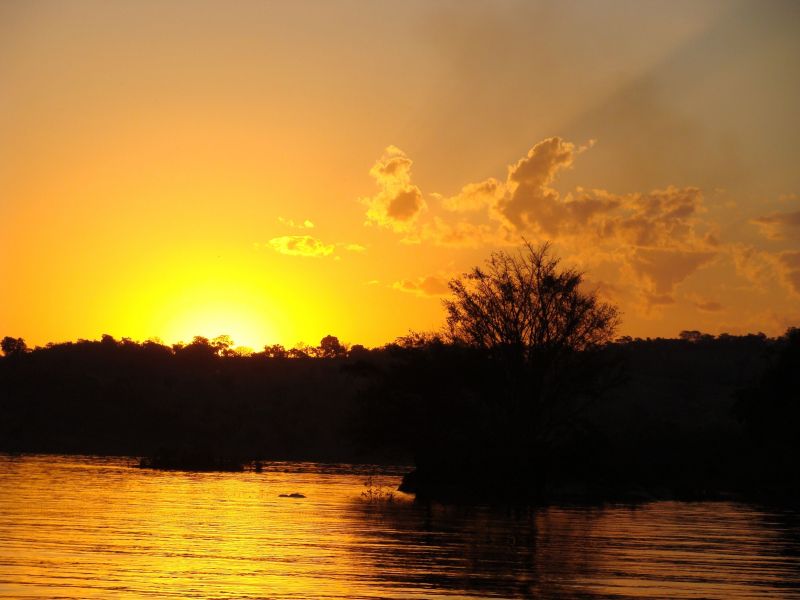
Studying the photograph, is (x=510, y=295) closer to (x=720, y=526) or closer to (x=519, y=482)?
(x=519, y=482)

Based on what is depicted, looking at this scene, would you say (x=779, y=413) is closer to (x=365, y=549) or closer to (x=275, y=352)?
(x=365, y=549)

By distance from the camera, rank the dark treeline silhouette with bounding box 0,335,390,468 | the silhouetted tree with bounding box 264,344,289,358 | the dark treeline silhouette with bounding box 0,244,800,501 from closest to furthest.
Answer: the dark treeline silhouette with bounding box 0,244,800,501 → the dark treeline silhouette with bounding box 0,335,390,468 → the silhouetted tree with bounding box 264,344,289,358

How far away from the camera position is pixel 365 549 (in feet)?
91.4

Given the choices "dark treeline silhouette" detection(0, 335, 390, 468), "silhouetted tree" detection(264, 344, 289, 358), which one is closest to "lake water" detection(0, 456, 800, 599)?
"dark treeline silhouette" detection(0, 335, 390, 468)

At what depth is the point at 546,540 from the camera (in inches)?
1261

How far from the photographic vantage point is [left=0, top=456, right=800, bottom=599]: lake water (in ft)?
67.8

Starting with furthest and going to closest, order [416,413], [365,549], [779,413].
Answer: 1. [779,413]
2. [416,413]
3. [365,549]

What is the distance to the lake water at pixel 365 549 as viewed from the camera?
2066cm

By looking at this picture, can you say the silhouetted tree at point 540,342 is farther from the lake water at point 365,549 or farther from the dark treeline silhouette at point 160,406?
the dark treeline silhouette at point 160,406

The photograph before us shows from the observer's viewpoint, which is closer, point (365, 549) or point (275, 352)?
point (365, 549)

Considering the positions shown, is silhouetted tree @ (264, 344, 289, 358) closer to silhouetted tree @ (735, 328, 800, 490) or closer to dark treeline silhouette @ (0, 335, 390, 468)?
dark treeline silhouette @ (0, 335, 390, 468)

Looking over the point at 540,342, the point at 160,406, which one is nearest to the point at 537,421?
the point at 540,342

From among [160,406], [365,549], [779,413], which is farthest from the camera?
[160,406]

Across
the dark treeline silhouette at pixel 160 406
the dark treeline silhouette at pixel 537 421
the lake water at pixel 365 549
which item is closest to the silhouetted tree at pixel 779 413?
the dark treeline silhouette at pixel 537 421
